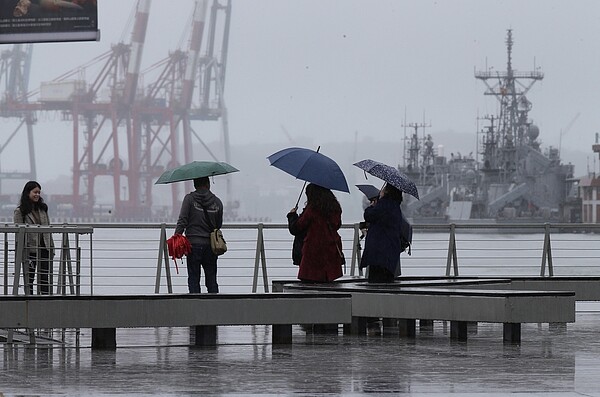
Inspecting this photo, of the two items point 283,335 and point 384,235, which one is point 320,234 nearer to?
point 384,235

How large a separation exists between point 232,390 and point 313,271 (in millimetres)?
3892

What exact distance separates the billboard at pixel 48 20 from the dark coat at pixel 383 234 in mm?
2918

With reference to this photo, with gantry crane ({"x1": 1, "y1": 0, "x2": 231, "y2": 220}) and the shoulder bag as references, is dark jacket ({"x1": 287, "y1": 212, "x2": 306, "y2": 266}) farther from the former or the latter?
gantry crane ({"x1": 1, "y1": 0, "x2": 231, "y2": 220})

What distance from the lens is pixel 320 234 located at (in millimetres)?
10078

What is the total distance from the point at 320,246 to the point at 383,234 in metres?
0.51

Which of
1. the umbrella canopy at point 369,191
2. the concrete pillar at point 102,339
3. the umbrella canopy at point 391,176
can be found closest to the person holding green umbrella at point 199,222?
the umbrella canopy at point 369,191

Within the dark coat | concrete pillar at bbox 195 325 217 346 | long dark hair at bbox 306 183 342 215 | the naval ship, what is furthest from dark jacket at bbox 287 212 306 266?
the naval ship

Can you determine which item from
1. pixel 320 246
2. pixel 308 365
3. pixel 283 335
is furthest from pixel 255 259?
pixel 308 365

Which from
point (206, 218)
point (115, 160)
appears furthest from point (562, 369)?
point (115, 160)

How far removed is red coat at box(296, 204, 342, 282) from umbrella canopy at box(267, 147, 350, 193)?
0.30m

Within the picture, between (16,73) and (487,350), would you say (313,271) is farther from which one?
(16,73)

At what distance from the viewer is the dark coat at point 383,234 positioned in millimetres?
9992

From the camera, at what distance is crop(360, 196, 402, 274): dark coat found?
9992mm

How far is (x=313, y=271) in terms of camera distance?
10.3 m
